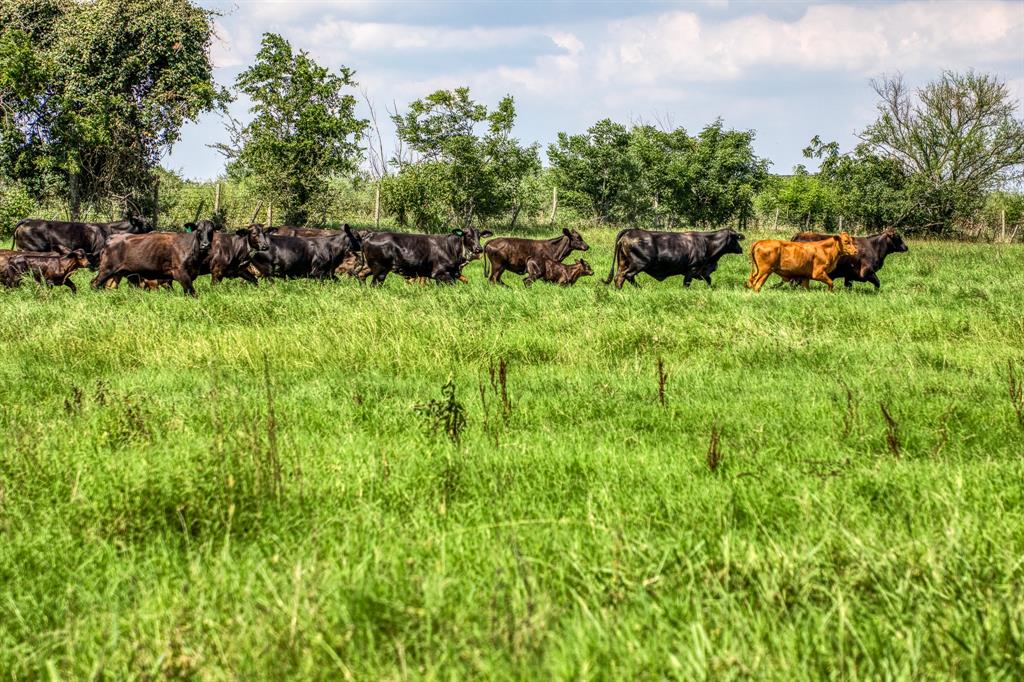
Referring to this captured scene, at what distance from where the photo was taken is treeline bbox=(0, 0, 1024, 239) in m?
28.4

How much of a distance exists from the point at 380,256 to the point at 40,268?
20.6 feet

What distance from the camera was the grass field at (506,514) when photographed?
8.53 feet

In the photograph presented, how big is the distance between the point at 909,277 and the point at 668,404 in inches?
500

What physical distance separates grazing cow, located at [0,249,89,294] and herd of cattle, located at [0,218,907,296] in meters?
0.02

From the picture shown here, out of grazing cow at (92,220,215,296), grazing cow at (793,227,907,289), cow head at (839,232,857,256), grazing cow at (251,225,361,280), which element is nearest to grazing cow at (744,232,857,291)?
cow head at (839,232,857,256)

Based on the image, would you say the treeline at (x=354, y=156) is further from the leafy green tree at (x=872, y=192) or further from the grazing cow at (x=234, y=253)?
the grazing cow at (x=234, y=253)

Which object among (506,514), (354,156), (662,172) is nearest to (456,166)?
(354,156)

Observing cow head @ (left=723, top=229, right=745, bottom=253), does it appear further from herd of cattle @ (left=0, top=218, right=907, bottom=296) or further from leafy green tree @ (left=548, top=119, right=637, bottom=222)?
leafy green tree @ (left=548, top=119, right=637, bottom=222)

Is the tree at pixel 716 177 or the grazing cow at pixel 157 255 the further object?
the tree at pixel 716 177

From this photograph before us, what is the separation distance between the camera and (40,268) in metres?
13.7

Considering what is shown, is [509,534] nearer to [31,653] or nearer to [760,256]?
[31,653]

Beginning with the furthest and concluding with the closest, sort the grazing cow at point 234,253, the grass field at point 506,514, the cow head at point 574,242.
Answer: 1. the cow head at point 574,242
2. the grazing cow at point 234,253
3. the grass field at point 506,514

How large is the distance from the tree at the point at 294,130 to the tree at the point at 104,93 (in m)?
2.02

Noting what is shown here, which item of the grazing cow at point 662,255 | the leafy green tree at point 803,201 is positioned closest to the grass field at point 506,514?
the grazing cow at point 662,255
